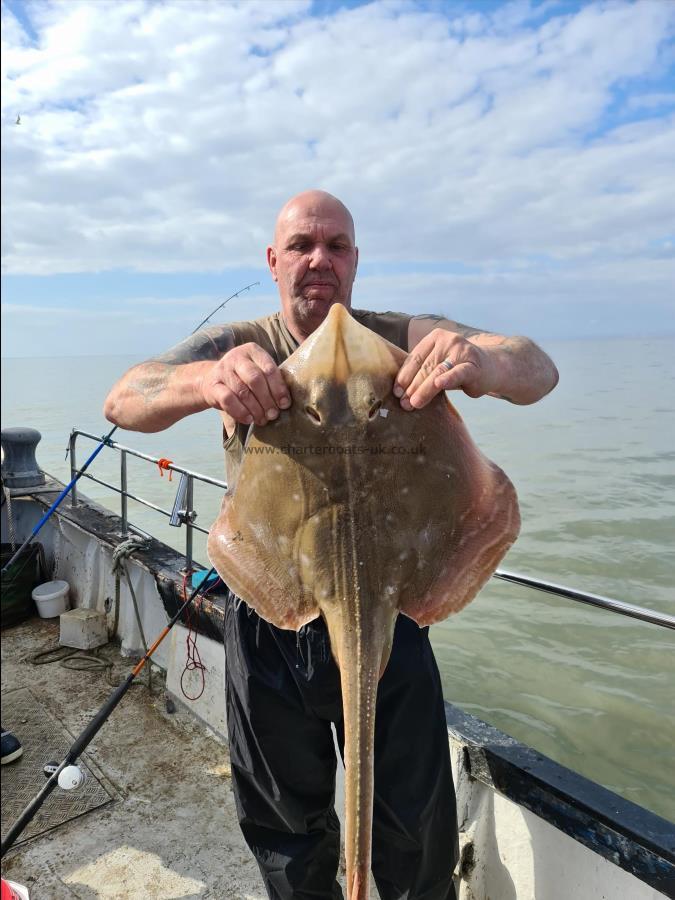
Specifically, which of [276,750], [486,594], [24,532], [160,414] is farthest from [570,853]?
[486,594]

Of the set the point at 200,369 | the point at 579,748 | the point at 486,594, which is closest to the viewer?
the point at 200,369

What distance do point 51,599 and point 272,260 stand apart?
170 inches

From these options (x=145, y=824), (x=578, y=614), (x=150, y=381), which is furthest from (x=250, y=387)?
(x=578, y=614)

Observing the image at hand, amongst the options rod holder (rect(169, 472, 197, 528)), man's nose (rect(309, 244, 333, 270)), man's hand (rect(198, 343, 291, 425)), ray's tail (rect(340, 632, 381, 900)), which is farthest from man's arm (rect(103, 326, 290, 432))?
rod holder (rect(169, 472, 197, 528))

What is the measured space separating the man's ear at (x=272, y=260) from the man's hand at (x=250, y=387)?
830 mm

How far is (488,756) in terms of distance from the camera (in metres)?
2.40

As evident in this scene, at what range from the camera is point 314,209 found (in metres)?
2.32

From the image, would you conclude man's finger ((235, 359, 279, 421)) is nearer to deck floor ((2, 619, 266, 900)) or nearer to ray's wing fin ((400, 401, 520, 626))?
ray's wing fin ((400, 401, 520, 626))

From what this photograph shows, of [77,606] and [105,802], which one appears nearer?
[105,802]

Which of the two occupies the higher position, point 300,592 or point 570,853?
point 300,592

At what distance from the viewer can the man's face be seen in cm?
228

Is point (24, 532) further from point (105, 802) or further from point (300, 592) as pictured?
point (300, 592)

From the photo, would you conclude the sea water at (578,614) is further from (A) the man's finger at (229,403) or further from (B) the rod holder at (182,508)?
(B) the rod holder at (182,508)

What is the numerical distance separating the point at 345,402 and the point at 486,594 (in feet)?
27.6
